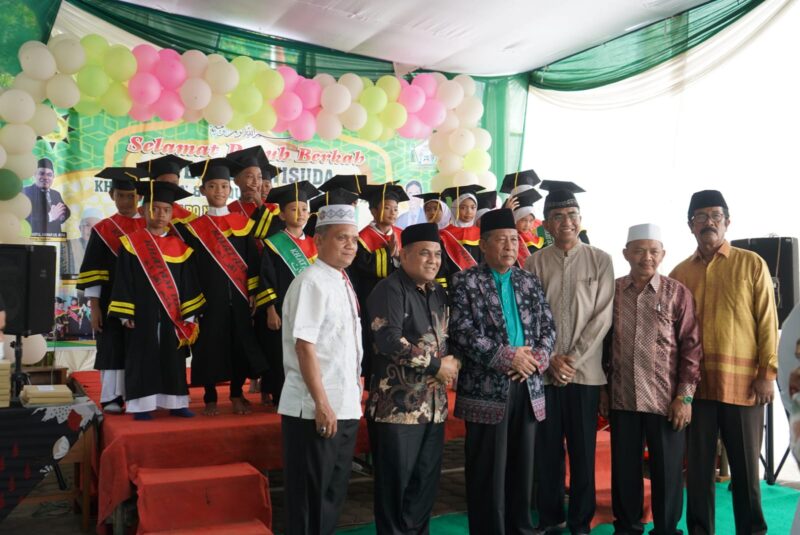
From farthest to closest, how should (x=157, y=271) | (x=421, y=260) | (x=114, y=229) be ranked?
(x=114, y=229) < (x=157, y=271) < (x=421, y=260)

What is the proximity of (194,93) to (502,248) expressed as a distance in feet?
12.3

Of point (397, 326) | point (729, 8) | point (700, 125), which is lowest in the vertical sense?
point (397, 326)

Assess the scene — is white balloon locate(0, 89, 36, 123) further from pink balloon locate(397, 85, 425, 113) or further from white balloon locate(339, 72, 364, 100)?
pink balloon locate(397, 85, 425, 113)

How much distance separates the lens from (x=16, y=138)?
5602 millimetres

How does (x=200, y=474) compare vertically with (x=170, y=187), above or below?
below

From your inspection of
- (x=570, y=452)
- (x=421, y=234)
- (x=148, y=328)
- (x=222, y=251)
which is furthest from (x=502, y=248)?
(x=148, y=328)

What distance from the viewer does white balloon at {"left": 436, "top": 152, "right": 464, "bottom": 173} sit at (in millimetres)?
7672

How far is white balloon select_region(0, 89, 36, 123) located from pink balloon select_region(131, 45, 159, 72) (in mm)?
897

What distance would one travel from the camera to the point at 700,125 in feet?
21.4

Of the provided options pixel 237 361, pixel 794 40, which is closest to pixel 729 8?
pixel 794 40

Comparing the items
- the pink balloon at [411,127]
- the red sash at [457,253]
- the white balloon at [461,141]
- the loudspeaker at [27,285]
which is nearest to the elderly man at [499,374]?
the red sash at [457,253]

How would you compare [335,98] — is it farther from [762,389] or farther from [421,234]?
[762,389]

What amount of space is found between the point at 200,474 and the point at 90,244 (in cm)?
155

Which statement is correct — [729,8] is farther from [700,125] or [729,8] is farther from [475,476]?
[475,476]
